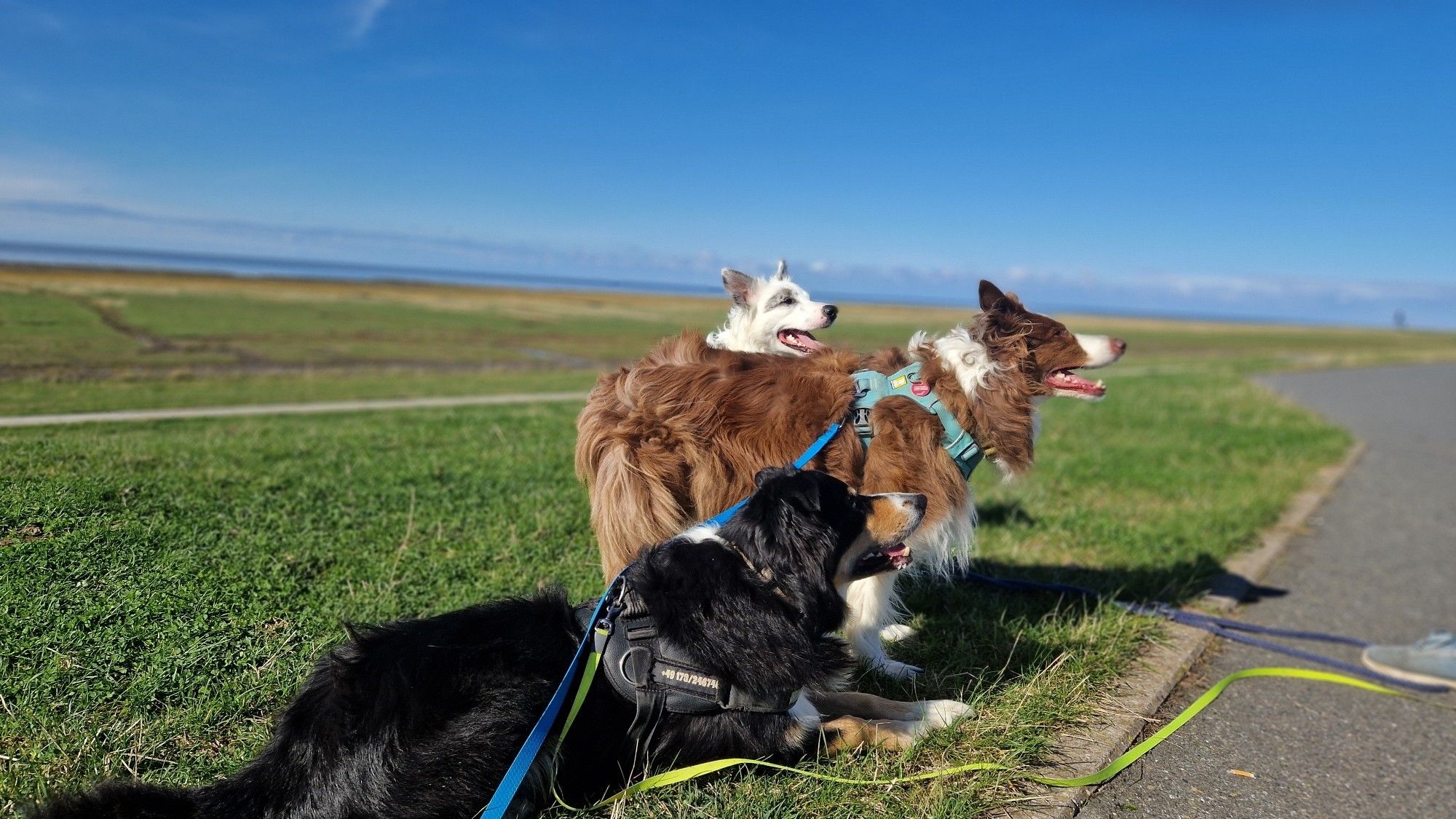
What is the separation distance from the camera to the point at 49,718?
3.32 metres

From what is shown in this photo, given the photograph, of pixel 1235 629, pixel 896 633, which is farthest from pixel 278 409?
pixel 1235 629

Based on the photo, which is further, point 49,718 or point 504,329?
point 504,329

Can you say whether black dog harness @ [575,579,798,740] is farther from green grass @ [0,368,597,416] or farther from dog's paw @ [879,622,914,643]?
green grass @ [0,368,597,416]

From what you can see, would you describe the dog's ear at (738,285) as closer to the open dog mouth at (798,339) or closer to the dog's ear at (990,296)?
the open dog mouth at (798,339)

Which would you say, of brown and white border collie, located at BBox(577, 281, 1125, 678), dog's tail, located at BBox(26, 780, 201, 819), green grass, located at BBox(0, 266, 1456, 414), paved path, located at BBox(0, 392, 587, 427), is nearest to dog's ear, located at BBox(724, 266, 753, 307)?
brown and white border collie, located at BBox(577, 281, 1125, 678)

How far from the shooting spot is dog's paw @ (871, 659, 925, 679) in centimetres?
436

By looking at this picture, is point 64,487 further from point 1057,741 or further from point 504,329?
point 504,329

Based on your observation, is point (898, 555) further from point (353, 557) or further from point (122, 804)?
point (353, 557)

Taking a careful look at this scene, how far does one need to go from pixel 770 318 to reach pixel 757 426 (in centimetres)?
197

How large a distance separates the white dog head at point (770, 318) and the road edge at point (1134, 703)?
9.19 ft

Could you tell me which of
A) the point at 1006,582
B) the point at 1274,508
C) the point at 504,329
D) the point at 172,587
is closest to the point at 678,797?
the point at 172,587

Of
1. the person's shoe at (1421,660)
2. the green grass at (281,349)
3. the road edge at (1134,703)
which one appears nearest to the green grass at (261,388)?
the green grass at (281,349)

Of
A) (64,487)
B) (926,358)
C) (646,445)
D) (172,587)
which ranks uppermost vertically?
(926,358)

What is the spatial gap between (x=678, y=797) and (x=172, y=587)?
2.85 metres
